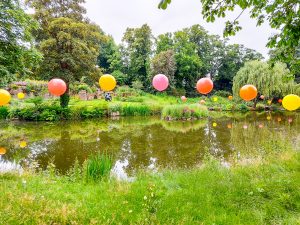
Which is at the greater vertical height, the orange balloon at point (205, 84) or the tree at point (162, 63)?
the tree at point (162, 63)

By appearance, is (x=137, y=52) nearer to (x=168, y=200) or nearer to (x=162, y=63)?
(x=162, y=63)

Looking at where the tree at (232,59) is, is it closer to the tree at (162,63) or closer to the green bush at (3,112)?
the tree at (162,63)

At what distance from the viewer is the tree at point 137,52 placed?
2712 cm

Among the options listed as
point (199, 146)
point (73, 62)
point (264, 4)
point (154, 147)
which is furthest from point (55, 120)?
point (264, 4)

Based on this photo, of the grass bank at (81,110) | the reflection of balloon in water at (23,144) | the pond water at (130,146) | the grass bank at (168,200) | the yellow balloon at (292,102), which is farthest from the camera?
the grass bank at (81,110)

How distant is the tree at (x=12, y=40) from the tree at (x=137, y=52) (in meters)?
20.4

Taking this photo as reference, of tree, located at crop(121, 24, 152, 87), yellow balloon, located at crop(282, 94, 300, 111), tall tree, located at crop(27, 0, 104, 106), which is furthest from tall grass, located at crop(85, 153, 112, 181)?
tree, located at crop(121, 24, 152, 87)

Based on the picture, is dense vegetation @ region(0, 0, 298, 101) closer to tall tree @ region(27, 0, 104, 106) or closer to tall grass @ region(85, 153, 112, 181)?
tall tree @ region(27, 0, 104, 106)

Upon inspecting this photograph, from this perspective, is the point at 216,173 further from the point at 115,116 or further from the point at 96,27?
the point at 96,27

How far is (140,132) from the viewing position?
1273cm

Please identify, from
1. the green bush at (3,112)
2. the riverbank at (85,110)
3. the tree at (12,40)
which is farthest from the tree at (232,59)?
the tree at (12,40)

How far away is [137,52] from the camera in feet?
96.9

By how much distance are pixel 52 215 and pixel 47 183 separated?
1.98 metres

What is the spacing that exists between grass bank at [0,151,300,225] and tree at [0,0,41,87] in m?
3.46
